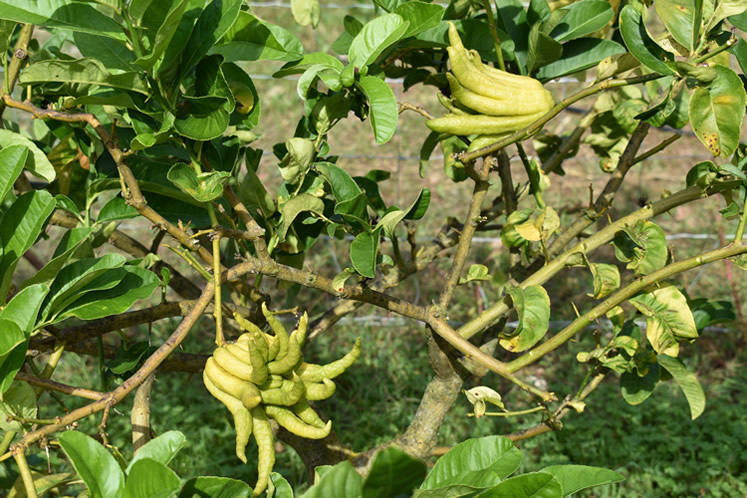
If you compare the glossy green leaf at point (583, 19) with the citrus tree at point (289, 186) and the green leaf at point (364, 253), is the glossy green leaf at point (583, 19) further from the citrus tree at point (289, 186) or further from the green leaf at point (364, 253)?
the green leaf at point (364, 253)

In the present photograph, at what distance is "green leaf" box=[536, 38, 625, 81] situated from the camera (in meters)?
1.07

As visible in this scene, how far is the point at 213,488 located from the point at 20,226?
0.46m

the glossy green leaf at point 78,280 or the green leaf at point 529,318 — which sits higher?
the glossy green leaf at point 78,280

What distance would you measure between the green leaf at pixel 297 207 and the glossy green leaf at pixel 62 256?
24 cm

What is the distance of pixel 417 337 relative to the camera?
2873 mm

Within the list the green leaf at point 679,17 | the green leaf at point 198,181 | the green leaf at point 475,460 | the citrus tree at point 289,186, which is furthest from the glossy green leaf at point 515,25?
the green leaf at point 475,460

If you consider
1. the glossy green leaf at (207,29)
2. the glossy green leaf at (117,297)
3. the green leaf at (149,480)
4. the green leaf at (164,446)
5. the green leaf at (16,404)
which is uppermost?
the glossy green leaf at (207,29)

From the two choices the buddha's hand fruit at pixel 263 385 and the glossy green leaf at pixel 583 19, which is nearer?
the buddha's hand fruit at pixel 263 385

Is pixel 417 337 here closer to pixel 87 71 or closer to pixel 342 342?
pixel 342 342

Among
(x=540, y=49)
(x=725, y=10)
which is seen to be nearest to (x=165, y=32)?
(x=540, y=49)

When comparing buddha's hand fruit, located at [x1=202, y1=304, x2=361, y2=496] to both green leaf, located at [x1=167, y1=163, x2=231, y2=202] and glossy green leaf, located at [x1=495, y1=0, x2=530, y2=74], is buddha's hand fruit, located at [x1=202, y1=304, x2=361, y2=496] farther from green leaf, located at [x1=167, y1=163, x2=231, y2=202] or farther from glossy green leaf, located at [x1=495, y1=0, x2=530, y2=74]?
glossy green leaf, located at [x1=495, y1=0, x2=530, y2=74]

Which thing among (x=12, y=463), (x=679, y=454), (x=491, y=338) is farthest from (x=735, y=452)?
(x=12, y=463)

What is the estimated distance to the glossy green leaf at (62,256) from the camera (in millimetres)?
892

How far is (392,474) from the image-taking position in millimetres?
474
